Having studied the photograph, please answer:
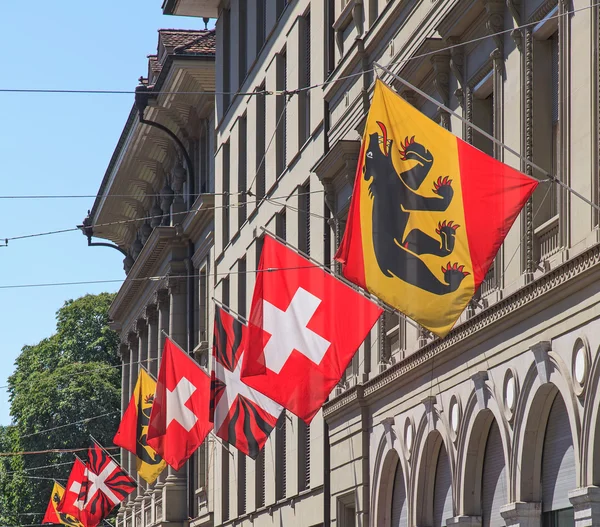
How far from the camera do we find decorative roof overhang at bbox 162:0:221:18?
43.3m

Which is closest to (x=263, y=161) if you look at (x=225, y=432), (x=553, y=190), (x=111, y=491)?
(x=225, y=432)

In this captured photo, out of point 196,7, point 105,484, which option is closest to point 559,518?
point 196,7

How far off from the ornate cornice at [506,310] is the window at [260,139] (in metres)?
11.8

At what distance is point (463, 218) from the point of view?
1517 centimetres

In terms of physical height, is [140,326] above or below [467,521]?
above

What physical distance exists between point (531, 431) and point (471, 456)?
262 centimetres

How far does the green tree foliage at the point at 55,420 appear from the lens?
74.0m

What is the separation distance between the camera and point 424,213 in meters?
15.8

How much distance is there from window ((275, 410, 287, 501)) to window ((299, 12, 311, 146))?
626 cm

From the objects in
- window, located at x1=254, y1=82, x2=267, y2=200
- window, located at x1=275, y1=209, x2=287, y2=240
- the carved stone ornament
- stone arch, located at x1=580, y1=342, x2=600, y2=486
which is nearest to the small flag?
window, located at x1=254, y1=82, x2=267, y2=200

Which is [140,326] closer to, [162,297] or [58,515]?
[162,297]

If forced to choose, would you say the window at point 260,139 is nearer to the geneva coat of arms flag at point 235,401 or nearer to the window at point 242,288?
the window at point 242,288

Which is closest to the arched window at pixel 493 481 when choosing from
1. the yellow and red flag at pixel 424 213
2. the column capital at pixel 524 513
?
the column capital at pixel 524 513

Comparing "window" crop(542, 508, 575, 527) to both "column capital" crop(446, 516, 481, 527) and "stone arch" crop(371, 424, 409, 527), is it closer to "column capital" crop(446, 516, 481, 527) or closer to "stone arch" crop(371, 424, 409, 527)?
"column capital" crop(446, 516, 481, 527)
